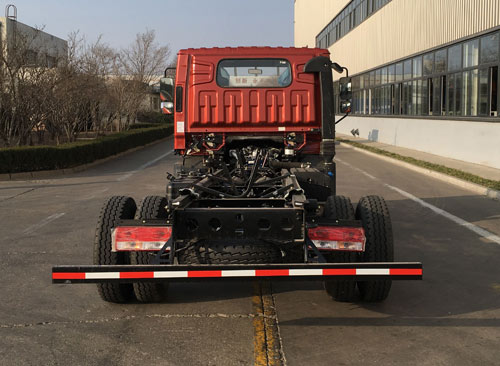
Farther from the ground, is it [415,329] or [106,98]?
[106,98]

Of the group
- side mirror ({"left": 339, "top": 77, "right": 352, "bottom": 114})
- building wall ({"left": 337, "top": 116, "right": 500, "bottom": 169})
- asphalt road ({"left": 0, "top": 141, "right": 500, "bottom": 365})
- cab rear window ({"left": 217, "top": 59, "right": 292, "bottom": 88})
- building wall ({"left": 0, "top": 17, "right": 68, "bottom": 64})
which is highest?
building wall ({"left": 0, "top": 17, "right": 68, "bottom": 64})

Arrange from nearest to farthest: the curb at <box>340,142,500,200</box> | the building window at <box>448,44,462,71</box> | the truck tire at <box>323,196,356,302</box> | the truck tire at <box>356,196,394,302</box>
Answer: the truck tire at <box>323,196,356,302</box>, the truck tire at <box>356,196,394,302</box>, the curb at <box>340,142,500,200</box>, the building window at <box>448,44,462,71</box>

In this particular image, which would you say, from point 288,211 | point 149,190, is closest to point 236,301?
point 288,211

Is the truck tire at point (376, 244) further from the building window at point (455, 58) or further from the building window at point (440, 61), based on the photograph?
the building window at point (440, 61)

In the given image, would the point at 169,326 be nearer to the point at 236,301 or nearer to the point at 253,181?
the point at 236,301

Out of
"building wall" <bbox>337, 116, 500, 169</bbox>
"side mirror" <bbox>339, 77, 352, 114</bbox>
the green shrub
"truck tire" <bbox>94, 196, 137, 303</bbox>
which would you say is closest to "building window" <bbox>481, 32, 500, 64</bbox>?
"building wall" <bbox>337, 116, 500, 169</bbox>

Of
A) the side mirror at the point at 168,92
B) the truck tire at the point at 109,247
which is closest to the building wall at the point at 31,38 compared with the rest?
the side mirror at the point at 168,92

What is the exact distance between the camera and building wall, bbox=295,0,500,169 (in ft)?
60.1

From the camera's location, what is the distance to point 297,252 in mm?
5070

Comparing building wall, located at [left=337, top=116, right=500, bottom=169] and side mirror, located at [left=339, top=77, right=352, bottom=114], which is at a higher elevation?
side mirror, located at [left=339, top=77, right=352, bottom=114]

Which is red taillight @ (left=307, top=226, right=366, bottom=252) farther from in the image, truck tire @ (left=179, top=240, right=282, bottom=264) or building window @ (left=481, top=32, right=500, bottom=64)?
building window @ (left=481, top=32, right=500, bottom=64)

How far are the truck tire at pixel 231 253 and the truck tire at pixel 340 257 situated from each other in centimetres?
52

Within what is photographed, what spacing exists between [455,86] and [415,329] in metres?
17.9

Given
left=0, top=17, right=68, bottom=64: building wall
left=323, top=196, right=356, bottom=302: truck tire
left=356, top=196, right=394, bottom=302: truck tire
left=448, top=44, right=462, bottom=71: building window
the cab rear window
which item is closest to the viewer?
left=323, top=196, right=356, bottom=302: truck tire
